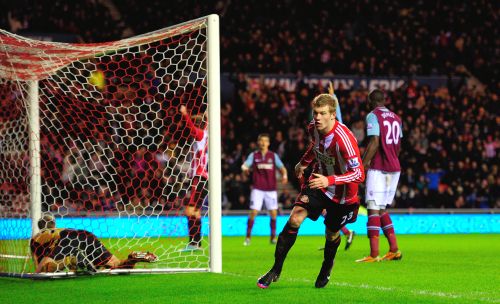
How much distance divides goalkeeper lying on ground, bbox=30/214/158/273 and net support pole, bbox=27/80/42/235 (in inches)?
40.3

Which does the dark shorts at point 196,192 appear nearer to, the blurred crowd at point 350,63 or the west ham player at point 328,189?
the west ham player at point 328,189

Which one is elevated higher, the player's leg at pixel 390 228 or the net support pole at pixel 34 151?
the net support pole at pixel 34 151

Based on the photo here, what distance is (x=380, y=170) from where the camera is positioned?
9.76m

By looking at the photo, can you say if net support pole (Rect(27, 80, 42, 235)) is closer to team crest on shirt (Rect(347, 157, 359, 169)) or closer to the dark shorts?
the dark shorts

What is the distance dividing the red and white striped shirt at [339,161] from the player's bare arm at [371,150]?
2541 mm

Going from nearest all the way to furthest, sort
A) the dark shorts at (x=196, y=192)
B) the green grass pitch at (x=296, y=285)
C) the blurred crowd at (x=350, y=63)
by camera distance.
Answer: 1. the green grass pitch at (x=296, y=285)
2. the dark shorts at (x=196, y=192)
3. the blurred crowd at (x=350, y=63)

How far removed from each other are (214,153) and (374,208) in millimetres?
2313

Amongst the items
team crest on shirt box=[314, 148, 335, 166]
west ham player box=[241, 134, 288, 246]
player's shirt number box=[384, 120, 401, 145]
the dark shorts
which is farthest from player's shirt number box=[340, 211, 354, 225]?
west ham player box=[241, 134, 288, 246]

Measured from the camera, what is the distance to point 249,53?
22641 mm

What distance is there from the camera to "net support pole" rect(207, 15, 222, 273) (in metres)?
8.16

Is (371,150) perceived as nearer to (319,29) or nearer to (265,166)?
(265,166)

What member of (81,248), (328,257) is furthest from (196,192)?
(328,257)

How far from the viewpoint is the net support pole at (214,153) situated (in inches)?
321

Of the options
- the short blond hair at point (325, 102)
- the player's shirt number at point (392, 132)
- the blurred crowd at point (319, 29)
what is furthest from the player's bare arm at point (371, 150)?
the blurred crowd at point (319, 29)
